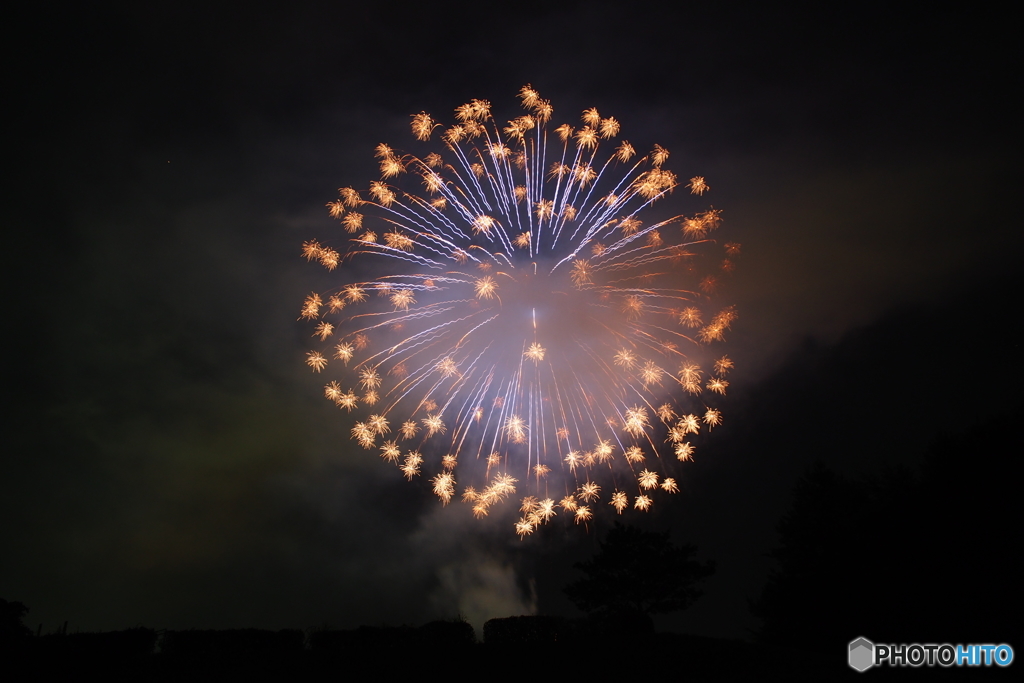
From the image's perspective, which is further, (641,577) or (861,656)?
(641,577)

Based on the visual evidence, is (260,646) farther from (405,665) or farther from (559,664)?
(559,664)

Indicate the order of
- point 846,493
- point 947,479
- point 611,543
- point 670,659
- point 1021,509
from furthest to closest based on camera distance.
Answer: point 846,493 → point 611,543 → point 947,479 → point 1021,509 → point 670,659

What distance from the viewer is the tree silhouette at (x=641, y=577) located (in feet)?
104

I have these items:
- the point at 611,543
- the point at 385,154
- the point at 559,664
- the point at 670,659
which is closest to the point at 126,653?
the point at 559,664

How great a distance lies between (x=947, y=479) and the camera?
27750 millimetres

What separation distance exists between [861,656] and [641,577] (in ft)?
52.6

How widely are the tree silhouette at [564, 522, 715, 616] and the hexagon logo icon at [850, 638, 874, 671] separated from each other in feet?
48.9

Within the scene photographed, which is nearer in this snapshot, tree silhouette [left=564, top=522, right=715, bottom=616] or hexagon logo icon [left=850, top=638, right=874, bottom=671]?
hexagon logo icon [left=850, top=638, right=874, bottom=671]

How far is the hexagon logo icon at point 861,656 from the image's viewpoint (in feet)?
53.2

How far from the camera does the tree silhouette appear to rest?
31703 mm

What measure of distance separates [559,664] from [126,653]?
13264mm

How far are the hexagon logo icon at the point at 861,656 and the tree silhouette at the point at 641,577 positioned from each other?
14.9m

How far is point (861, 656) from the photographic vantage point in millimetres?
16609

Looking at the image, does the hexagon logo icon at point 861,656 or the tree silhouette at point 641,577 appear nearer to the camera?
the hexagon logo icon at point 861,656
